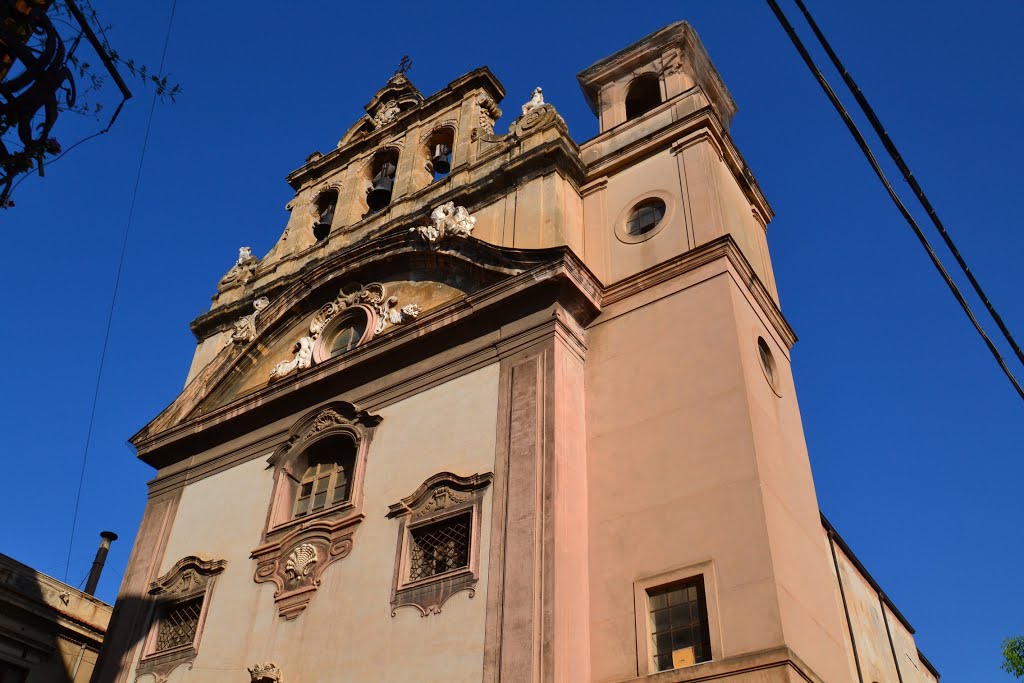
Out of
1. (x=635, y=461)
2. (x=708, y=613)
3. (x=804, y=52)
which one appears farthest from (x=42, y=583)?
(x=804, y=52)

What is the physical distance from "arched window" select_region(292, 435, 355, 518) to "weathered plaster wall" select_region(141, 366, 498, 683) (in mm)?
698

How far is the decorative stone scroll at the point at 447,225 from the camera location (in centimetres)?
1870

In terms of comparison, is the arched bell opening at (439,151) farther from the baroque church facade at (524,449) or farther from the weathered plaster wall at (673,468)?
the weathered plaster wall at (673,468)

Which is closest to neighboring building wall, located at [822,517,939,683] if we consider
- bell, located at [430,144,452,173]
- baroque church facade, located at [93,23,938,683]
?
baroque church facade, located at [93,23,938,683]

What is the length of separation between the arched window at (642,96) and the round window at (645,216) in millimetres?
3712

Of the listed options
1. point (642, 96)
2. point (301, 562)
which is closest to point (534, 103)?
point (642, 96)

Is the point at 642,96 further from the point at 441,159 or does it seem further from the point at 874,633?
the point at 874,633

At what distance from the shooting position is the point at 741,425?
13836 millimetres

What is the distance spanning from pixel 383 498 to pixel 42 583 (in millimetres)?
10116

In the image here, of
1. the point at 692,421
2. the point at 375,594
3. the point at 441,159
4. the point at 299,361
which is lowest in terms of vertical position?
the point at 375,594

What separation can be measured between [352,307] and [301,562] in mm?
5712

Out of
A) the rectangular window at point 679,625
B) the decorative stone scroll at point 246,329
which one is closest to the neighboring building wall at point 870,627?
the rectangular window at point 679,625

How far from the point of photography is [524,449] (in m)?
14.7

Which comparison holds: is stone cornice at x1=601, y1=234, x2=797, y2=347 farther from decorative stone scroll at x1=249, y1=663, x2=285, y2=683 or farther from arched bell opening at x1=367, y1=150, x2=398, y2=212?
arched bell opening at x1=367, y1=150, x2=398, y2=212
